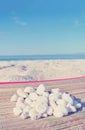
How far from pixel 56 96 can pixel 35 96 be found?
534mm

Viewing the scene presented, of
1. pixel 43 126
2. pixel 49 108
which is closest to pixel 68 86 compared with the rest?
pixel 49 108

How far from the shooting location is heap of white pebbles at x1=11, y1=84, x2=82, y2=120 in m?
6.84

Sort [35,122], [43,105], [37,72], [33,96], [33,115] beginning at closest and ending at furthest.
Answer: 1. [35,122]
2. [33,115]
3. [43,105]
4. [33,96]
5. [37,72]

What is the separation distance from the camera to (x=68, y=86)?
408 inches

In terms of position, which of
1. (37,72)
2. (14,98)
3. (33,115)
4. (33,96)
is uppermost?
(33,96)

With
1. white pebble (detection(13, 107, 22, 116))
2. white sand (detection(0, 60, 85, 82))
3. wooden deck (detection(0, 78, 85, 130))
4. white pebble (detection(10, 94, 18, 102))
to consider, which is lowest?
white sand (detection(0, 60, 85, 82))

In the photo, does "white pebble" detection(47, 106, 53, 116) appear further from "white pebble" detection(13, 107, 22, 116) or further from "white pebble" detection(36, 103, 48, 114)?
"white pebble" detection(13, 107, 22, 116)

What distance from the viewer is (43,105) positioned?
22.6 feet

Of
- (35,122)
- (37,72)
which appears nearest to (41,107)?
(35,122)

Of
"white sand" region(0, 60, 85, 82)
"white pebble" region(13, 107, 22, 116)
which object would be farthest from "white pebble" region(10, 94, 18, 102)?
"white sand" region(0, 60, 85, 82)

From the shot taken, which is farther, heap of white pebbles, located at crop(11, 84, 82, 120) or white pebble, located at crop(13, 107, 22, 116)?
white pebble, located at crop(13, 107, 22, 116)

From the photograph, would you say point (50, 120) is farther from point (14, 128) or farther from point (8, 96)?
point (8, 96)

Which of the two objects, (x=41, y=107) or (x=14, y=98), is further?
(x=14, y=98)

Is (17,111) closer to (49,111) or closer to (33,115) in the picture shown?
(33,115)
